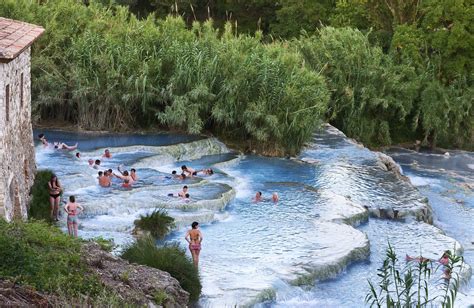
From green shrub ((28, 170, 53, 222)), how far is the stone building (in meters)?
0.20

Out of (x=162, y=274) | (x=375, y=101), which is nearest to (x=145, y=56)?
(x=375, y=101)

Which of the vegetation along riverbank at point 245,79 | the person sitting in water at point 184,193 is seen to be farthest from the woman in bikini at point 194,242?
the vegetation along riverbank at point 245,79

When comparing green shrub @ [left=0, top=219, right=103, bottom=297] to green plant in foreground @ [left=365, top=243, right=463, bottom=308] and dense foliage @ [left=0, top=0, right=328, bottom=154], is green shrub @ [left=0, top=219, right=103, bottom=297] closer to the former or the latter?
green plant in foreground @ [left=365, top=243, right=463, bottom=308]

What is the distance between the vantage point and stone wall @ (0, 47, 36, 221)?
17.9 meters

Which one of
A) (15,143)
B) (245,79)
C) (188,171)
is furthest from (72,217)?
(245,79)

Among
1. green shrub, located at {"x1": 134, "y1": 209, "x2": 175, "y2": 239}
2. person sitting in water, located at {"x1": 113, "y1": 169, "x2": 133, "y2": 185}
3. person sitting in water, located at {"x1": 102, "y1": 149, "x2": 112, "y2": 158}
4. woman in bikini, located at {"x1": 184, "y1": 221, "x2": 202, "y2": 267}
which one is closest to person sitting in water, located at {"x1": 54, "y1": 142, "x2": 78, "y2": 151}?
person sitting in water, located at {"x1": 102, "y1": 149, "x2": 112, "y2": 158}

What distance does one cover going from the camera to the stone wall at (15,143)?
17.9 metres

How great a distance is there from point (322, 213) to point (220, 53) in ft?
32.8

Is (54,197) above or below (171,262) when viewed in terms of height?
below

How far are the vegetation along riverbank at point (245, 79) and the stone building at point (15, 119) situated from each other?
9.19 m

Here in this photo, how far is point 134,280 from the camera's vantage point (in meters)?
15.4

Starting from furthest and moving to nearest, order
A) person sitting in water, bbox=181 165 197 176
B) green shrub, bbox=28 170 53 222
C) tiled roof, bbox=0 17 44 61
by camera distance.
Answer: person sitting in water, bbox=181 165 197 176
green shrub, bbox=28 170 53 222
tiled roof, bbox=0 17 44 61

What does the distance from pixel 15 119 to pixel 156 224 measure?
410cm

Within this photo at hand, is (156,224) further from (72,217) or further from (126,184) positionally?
(126,184)
